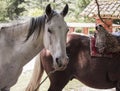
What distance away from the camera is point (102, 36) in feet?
14.3

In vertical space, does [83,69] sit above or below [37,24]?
below

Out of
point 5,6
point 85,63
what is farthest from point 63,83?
point 5,6

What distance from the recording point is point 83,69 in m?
4.42

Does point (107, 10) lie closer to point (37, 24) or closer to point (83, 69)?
point (83, 69)

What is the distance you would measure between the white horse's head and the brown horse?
1.34m

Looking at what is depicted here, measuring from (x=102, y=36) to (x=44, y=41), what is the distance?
144 cm

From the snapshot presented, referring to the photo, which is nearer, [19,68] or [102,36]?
[19,68]

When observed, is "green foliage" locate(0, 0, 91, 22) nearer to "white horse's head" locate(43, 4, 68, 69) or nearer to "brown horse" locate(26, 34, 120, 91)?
"brown horse" locate(26, 34, 120, 91)

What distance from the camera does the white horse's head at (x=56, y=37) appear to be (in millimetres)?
2934

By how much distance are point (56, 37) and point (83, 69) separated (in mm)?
1559

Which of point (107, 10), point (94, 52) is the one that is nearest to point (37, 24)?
point (94, 52)

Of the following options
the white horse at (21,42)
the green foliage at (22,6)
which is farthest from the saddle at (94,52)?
the green foliage at (22,6)

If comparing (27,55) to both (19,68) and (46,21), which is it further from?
(46,21)

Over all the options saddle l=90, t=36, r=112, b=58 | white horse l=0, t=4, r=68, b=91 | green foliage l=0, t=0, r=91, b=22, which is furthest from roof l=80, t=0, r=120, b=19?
green foliage l=0, t=0, r=91, b=22
